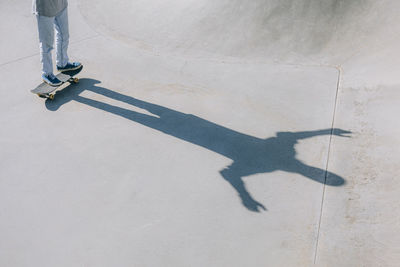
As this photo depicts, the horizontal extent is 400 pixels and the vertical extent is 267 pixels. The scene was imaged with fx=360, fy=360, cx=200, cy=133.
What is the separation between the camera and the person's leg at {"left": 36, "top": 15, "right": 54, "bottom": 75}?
639cm

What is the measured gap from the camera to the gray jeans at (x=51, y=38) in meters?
6.44

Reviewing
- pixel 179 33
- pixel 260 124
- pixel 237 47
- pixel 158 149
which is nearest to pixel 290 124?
pixel 260 124

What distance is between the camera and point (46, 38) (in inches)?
258

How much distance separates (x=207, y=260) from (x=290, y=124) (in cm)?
267

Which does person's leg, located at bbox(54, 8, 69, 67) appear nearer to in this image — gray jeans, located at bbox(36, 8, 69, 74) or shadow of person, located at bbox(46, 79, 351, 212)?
gray jeans, located at bbox(36, 8, 69, 74)

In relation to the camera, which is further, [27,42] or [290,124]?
[27,42]

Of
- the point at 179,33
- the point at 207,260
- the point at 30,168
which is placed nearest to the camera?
the point at 207,260

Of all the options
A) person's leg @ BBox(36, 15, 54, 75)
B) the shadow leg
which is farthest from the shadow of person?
person's leg @ BBox(36, 15, 54, 75)

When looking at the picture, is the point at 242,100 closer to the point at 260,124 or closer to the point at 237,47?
the point at 260,124

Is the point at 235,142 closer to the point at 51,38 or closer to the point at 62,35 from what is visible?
the point at 51,38

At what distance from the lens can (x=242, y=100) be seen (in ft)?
20.7

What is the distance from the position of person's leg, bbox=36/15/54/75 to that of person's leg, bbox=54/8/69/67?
345 millimetres

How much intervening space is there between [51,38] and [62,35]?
45cm

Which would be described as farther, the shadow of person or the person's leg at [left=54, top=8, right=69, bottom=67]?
the person's leg at [left=54, top=8, right=69, bottom=67]
